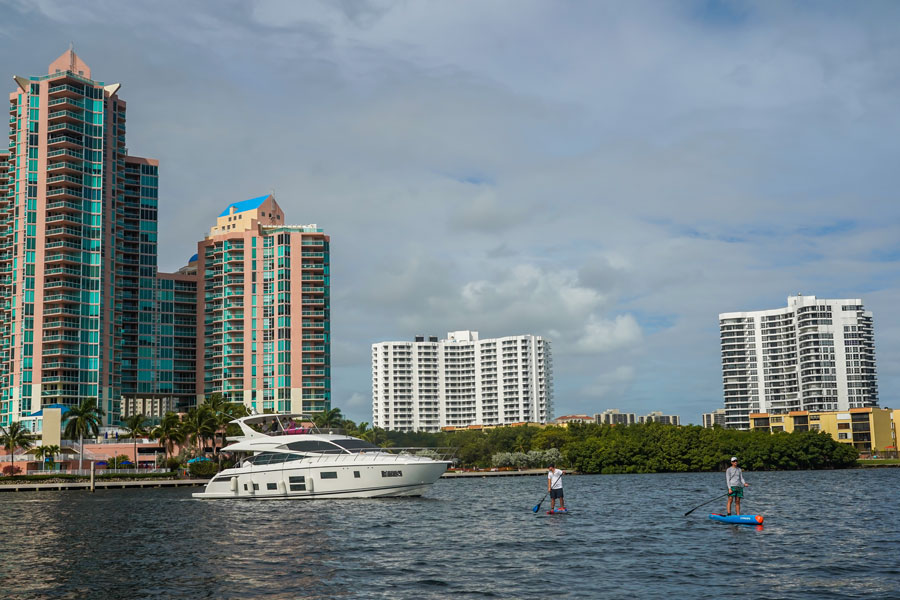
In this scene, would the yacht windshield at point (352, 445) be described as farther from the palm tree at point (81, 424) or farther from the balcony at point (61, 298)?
the balcony at point (61, 298)

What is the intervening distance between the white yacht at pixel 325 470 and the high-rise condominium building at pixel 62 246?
105 metres

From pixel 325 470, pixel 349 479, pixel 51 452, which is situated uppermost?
pixel 325 470

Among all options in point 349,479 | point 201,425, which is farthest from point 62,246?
point 349,479

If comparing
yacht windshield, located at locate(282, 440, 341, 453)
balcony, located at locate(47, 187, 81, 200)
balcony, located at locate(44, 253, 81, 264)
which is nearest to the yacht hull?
yacht windshield, located at locate(282, 440, 341, 453)

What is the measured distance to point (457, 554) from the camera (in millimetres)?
35688

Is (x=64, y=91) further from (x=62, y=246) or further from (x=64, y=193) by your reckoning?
(x=62, y=246)

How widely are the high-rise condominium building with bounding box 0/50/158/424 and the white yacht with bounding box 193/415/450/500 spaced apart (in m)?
105

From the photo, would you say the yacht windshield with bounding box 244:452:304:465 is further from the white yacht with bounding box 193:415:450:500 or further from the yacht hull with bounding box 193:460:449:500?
the yacht hull with bounding box 193:460:449:500

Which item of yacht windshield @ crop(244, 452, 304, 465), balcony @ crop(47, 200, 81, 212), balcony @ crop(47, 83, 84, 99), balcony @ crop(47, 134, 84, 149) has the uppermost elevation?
balcony @ crop(47, 83, 84, 99)

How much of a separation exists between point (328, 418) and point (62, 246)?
5965 centimetres

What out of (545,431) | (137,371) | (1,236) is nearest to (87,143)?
(1,236)

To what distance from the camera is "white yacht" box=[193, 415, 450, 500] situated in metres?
69.1

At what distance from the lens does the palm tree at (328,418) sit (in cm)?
17462

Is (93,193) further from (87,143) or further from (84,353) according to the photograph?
(84,353)
